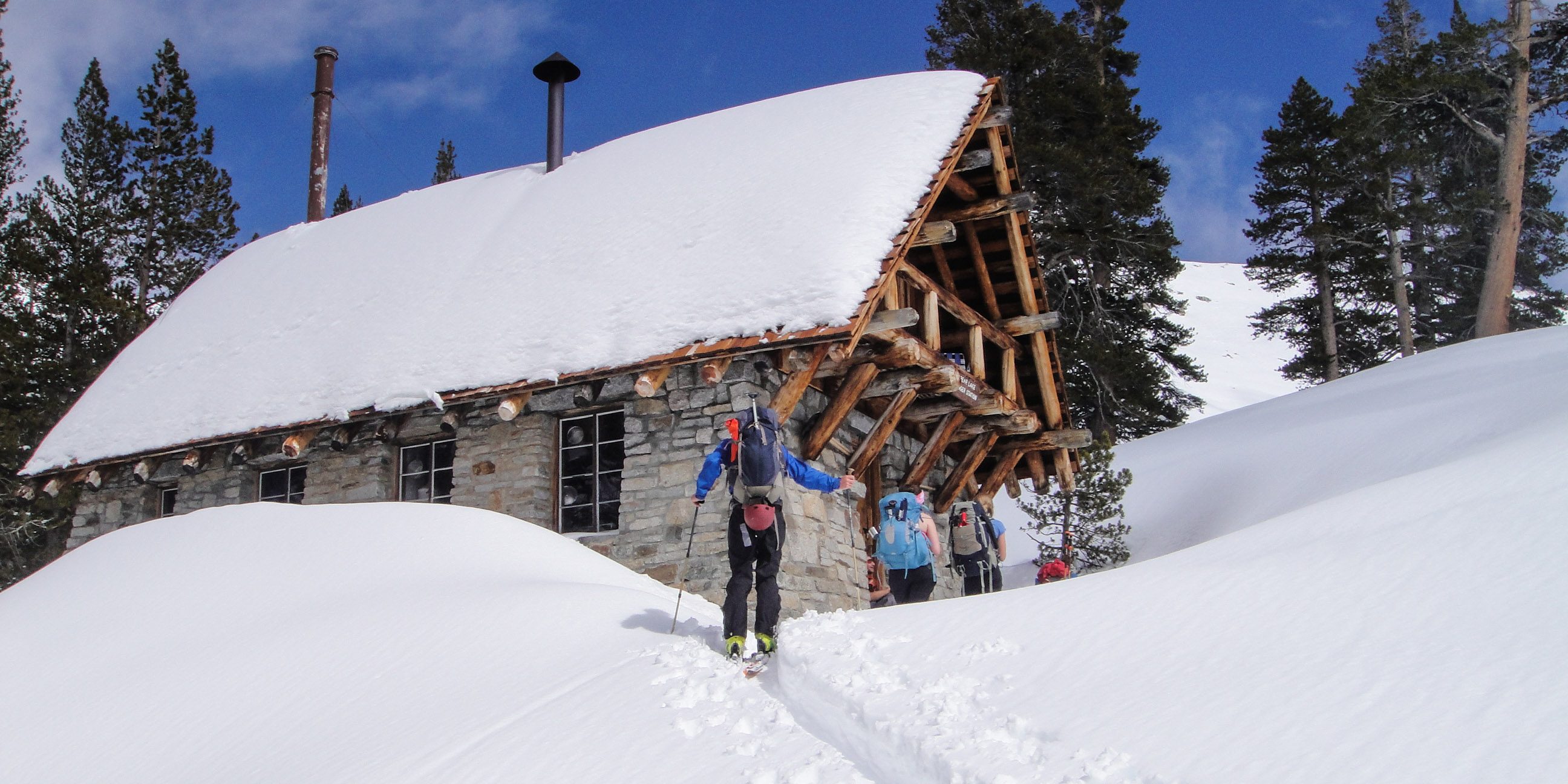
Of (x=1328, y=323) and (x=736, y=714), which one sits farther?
(x=1328, y=323)

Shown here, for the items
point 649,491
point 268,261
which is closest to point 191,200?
point 268,261

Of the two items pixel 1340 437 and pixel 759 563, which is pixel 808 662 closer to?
pixel 759 563

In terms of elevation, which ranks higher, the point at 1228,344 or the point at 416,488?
the point at 1228,344

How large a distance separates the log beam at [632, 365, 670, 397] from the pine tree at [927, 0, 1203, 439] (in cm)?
1170

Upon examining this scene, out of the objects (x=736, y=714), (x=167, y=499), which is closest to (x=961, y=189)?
(x=736, y=714)

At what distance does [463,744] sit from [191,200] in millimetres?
24563

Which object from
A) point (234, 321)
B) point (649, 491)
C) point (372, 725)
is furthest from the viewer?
point (234, 321)

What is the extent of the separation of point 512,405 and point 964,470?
5451 millimetres

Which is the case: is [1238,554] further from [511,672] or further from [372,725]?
[372,725]

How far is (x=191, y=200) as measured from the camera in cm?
2500

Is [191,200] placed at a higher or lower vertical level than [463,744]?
higher

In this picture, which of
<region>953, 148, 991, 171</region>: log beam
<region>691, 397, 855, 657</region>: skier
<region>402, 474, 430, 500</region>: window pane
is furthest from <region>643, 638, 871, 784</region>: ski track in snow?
<region>953, 148, 991, 171</region>: log beam

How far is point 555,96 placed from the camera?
15383 millimetres

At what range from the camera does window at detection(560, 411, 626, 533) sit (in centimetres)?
1009
